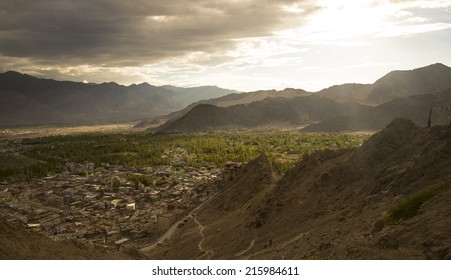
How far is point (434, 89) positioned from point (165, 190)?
17121 cm

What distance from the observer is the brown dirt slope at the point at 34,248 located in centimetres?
2067

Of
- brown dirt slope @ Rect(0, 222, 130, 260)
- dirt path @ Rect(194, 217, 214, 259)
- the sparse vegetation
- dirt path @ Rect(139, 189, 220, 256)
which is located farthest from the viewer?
dirt path @ Rect(139, 189, 220, 256)

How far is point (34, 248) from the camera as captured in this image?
22.1m

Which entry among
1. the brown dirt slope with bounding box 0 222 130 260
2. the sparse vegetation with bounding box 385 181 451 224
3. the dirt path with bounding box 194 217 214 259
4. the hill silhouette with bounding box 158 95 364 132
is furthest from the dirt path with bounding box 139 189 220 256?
the hill silhouette with bounding box 158 95 364 132

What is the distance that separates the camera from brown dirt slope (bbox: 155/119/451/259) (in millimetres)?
17562

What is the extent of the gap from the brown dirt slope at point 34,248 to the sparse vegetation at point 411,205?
16.4m

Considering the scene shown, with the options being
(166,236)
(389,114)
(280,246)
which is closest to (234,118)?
(389,114)

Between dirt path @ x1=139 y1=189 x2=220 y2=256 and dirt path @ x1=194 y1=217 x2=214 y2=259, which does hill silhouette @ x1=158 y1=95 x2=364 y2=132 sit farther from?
dirt path @ x1=194 y1=217 x2=214 y2=259

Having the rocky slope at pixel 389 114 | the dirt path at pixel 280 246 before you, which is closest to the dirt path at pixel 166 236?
the dirt path at pixel 280 246

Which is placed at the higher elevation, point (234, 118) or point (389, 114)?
point (234, 118)

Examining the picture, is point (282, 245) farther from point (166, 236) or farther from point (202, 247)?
point (166, 236)

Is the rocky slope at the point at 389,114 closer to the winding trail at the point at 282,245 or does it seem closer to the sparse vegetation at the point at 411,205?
the sparse vegetation at the point at 411,205

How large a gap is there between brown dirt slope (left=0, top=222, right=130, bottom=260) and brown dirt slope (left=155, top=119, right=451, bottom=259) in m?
9.05

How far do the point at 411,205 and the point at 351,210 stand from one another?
213 inches
